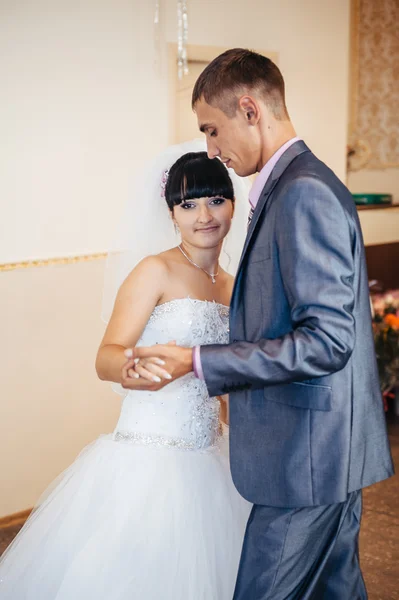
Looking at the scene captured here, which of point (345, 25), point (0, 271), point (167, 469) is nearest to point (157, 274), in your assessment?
point (167, 469)

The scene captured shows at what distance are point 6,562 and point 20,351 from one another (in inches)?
52.0

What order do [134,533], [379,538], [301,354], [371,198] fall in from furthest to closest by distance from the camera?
[371,198], [379,538], [134,533], [301,354]

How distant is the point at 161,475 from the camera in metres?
2.15

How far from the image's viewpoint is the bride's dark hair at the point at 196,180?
7.48ft

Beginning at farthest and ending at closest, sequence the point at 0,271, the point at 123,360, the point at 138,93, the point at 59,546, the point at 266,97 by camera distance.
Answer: the point at 138,93 → the point at 0,271 → the point at 59,546 → the point at 123,360 → the point at 266,97

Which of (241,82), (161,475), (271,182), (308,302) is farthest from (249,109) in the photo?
(161,475)

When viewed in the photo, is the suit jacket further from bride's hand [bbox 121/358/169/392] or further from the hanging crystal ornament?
the hanging crystal ornament

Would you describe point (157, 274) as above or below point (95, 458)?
above

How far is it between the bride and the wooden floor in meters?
0.98

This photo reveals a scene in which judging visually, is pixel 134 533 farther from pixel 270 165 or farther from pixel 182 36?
pixel 182 36

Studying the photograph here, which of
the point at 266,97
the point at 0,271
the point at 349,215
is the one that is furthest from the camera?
the point at 0,271

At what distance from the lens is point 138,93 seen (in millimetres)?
3818

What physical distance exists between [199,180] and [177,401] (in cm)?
67

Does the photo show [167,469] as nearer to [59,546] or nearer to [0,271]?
[59,546]
